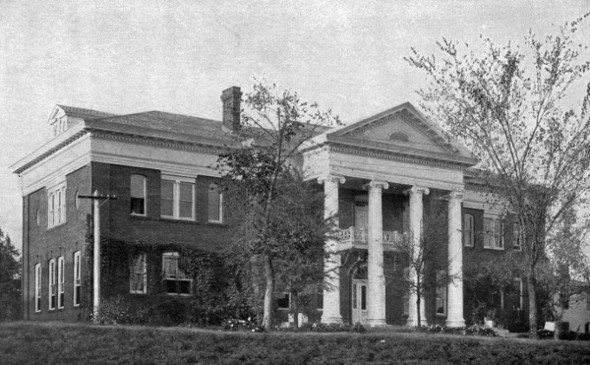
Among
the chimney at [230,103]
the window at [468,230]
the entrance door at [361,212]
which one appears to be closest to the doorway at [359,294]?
the entrance door at [361,212]

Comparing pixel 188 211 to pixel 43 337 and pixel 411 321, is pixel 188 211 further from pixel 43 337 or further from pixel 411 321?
pixel 43 337

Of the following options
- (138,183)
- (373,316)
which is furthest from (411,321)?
(138,183)

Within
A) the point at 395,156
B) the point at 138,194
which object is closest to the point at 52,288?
the point at 138,194

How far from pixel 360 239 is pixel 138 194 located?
10915mm

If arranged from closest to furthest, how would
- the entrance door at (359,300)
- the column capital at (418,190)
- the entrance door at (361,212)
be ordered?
the column capital at (418,190) → the entrance door at (359,300) → the entrance door at (361,212)

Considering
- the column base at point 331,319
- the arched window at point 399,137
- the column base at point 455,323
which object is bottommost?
the column base at point 455,323

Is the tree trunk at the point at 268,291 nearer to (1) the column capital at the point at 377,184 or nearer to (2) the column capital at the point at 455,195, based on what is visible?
(1) the column capital at the point at 377,184

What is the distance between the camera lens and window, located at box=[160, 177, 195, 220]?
47.7m

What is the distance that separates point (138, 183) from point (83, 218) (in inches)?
118

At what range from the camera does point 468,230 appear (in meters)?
59.6

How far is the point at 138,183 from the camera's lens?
46.8 m

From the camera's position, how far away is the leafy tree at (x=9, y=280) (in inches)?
2827

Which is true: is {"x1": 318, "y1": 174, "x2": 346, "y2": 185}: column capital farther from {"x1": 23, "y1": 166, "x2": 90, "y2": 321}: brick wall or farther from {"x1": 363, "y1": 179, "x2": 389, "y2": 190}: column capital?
{"x1": 23, "y1": 166, "x2": 90, "y2": 321}: brick wall

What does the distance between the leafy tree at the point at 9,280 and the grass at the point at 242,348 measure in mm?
43586
